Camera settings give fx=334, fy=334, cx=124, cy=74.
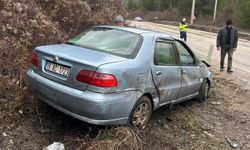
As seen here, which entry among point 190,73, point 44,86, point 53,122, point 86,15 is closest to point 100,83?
point 44,86

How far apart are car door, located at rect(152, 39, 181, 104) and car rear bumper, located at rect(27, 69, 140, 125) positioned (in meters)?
0.68

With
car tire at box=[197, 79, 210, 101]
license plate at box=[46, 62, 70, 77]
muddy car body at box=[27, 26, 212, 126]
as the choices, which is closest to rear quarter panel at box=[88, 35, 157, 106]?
muddy car body at box=[27, 26, 212, 126]

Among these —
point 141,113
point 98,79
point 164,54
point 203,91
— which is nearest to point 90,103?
point 98,79

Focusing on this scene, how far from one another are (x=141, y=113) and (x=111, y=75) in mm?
1032

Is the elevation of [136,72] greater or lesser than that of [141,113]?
greater

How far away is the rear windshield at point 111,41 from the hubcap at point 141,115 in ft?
2.61

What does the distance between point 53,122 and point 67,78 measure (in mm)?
947

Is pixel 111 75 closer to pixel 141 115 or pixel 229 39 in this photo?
pixel 141 115

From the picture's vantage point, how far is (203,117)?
6.31 m

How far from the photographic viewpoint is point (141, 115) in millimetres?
5055

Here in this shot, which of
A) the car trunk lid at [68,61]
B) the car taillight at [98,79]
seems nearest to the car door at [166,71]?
the car trunk lid at [68,61]

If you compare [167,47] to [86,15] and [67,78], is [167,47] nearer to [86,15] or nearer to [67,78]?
[67,78]

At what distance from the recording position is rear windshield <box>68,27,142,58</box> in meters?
4.98

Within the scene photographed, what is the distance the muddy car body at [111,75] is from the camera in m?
4.27
